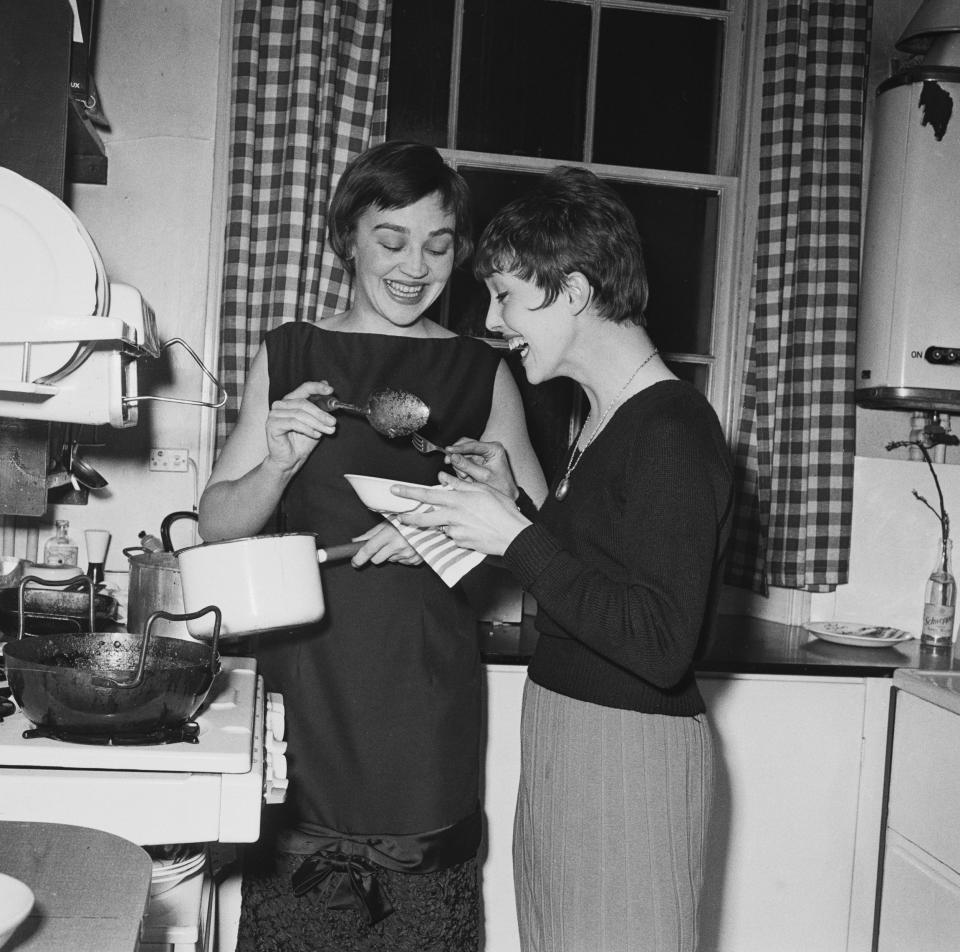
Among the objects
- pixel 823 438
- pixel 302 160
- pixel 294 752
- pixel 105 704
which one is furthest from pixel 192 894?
pixel 823 438

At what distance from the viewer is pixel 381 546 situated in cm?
163

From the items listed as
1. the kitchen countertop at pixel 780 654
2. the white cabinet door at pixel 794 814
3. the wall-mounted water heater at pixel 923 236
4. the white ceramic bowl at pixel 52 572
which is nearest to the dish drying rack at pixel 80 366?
the white ceramic bowl at pixel 52 572

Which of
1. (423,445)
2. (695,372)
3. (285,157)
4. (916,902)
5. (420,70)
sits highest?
(420,70)

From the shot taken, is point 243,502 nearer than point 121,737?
No

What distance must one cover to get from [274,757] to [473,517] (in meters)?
0.43

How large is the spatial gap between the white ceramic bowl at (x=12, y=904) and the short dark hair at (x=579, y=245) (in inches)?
35.0

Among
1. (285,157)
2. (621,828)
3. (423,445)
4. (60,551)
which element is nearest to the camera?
(621,828)

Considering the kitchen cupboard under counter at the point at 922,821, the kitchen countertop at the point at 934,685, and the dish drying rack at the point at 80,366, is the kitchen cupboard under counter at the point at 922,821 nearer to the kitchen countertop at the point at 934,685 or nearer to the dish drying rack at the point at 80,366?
the kitchen countertop at the point at 934,685

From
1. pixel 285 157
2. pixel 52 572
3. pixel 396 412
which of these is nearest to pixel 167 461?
pixel 52 572

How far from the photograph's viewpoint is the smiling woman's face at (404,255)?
67.9 inches

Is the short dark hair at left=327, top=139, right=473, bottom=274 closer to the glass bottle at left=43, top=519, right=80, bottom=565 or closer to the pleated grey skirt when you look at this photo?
the pleated grey skirt

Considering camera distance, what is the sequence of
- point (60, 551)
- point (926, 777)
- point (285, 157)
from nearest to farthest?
point (926, 777) < point (60, 551) < point (285, 157)

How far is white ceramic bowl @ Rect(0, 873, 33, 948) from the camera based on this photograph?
0.70 meters

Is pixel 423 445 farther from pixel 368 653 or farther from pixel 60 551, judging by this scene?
pixel 60 551
